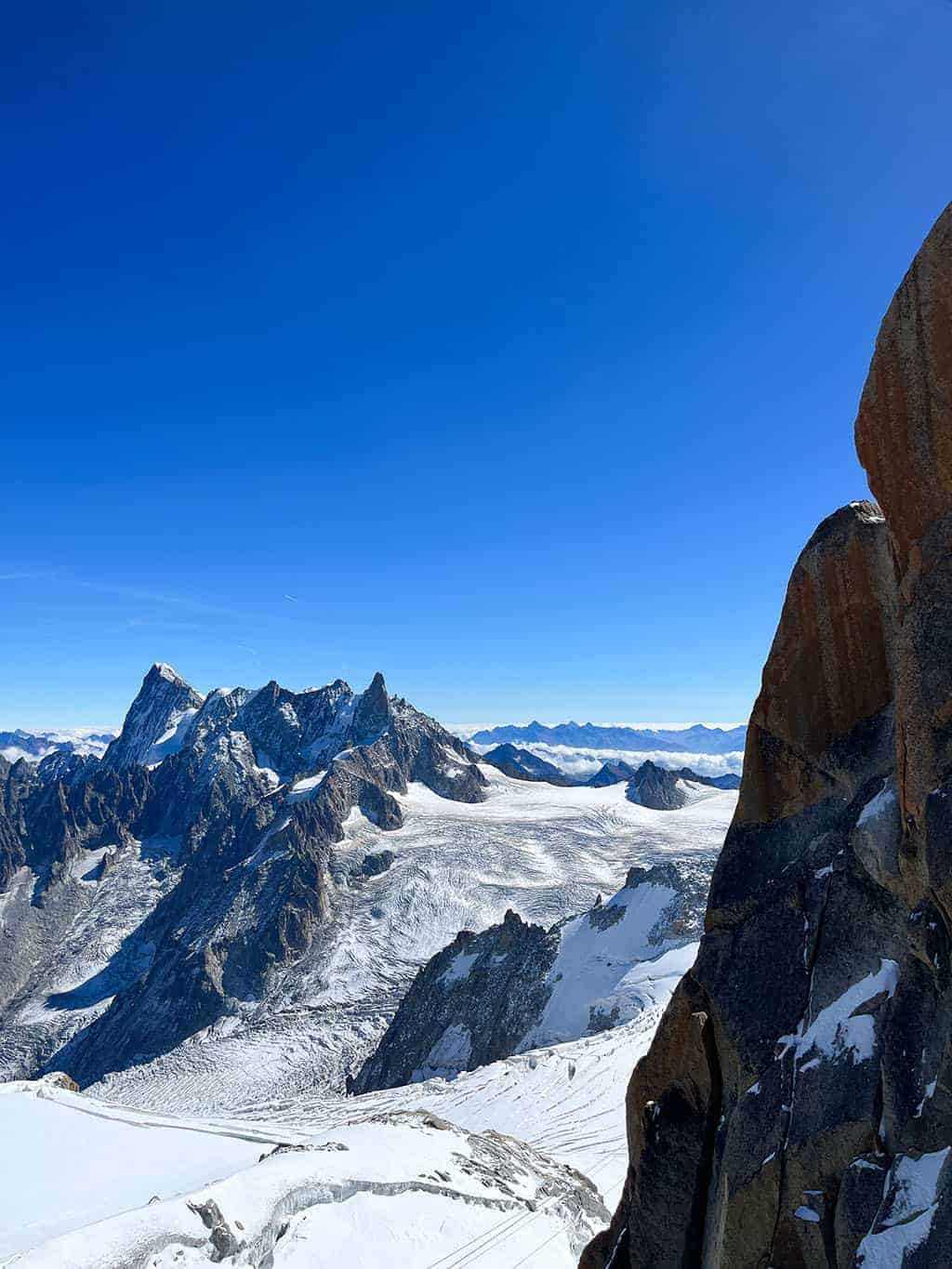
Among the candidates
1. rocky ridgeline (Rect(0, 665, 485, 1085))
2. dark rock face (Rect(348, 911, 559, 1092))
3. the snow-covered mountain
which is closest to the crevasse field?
the snow-covered mountain

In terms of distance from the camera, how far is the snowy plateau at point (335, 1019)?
2134 centimetres

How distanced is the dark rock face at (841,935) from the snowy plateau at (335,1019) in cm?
1394

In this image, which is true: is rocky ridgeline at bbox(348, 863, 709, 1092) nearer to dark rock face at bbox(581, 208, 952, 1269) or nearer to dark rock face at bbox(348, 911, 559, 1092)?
dark rock face at bbox(348, 911, 559, 1092)

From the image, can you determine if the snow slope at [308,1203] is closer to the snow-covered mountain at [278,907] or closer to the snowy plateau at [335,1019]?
the snowy plateau at [335,1019]

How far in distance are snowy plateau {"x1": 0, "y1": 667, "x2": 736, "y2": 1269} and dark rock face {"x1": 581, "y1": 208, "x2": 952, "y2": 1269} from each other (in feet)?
45.7

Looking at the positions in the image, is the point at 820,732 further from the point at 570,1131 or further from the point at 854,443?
the point at 570,1131

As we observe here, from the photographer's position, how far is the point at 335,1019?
88.2m

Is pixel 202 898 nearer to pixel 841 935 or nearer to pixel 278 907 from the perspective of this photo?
pixel 278 907

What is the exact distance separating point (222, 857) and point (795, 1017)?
179403 millimetres

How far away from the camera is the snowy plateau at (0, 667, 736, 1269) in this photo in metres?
21.3

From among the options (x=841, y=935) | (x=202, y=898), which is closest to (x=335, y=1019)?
(x=202, y=898)

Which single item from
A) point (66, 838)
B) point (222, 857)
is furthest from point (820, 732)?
point (66, 838)

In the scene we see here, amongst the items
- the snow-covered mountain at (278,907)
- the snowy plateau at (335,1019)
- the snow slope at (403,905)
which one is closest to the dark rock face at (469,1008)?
the snowy plateau at (335,1019)

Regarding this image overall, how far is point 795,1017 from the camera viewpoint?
911cm
